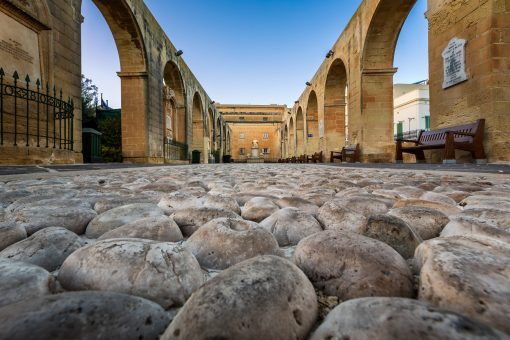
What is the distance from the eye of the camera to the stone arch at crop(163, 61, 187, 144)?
581 inches

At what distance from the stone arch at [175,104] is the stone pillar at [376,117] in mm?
9338

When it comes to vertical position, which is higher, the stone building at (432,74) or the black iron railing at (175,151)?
the stone building at (432,74)

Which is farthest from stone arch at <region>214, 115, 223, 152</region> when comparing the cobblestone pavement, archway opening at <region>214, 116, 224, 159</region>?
the cobblestone pavement

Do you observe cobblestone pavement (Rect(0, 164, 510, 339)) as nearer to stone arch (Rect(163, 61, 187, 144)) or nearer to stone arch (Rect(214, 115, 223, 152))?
stone arch (Rect(163, 61, 187, 144))

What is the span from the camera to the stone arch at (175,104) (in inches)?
581

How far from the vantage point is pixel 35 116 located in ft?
18.1

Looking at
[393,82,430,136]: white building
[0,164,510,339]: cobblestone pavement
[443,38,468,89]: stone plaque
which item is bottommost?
[0,164,510,339]: cobblestone pavement

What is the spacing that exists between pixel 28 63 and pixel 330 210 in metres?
6.84

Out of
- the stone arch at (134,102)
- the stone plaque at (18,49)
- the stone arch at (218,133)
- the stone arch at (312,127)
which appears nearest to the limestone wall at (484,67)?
the stone plaque at (18,49)

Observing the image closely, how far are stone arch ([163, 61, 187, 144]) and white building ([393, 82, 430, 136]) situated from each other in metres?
19.5

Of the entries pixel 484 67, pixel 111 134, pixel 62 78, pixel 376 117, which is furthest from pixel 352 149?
pixel 111 134

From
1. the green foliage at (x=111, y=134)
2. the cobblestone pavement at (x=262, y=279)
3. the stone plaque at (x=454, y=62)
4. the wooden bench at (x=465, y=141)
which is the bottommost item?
the cobblestone pavement at (x=262, y=279)

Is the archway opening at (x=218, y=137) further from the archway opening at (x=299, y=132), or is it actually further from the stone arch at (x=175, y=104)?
the stone arch at (x=175, y=104)

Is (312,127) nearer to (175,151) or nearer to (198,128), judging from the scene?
(198,128)
